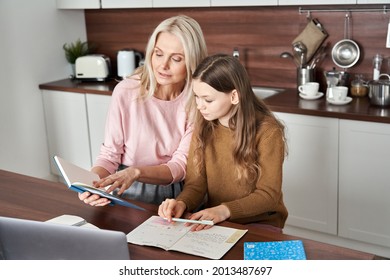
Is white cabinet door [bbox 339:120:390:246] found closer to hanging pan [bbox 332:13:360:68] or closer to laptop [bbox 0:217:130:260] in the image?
hanging pan [bbox 332:13:360:68]

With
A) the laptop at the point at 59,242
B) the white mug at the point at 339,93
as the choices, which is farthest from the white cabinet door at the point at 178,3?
the laptop at the point at 59,242

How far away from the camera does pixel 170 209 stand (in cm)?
158

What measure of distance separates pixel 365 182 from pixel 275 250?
4.78ft

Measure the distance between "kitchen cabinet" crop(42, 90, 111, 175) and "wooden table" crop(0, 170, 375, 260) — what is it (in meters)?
1.54

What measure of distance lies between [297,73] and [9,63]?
181 cm

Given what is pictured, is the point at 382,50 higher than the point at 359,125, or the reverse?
the point at 382,50

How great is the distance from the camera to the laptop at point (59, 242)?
3.46 ft

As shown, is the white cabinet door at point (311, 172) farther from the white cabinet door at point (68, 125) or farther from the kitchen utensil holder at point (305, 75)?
the white cabinet door at point (68, 125)

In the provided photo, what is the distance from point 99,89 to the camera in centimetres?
350

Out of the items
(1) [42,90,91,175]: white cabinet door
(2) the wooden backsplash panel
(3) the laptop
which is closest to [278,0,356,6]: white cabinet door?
(2) the wooden backsplash panel

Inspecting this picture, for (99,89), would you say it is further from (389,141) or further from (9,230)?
(9,230)

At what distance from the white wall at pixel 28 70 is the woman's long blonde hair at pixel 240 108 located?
213 cm
